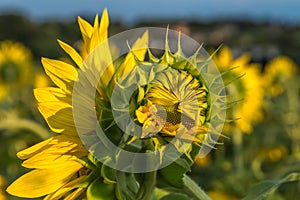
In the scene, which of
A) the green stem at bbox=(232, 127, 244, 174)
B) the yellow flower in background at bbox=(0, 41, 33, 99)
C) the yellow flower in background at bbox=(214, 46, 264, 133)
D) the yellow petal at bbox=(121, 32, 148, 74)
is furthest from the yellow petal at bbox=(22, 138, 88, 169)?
the yellow flower in background at bbox=(0, 41, 33, 99)

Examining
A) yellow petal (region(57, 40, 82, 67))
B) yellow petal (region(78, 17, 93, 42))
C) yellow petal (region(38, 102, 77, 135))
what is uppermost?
yellow petal (region(78, 17, 93, 42))

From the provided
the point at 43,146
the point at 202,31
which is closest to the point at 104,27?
the point at 43,146

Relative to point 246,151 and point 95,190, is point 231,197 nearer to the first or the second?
point 95,190

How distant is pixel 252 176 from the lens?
1275 millimetres

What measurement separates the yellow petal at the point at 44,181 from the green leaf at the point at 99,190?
0.08 feet

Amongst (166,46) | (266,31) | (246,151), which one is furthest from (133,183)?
(266,31)

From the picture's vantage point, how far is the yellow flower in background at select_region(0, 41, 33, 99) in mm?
2715

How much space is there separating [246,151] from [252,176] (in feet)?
2.28

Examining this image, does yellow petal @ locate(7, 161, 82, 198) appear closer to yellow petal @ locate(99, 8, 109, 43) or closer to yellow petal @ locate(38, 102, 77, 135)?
yellow petal @ locate(38, 102, 77, 135)

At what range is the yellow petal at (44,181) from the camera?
26.9 inches

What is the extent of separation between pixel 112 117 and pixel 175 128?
0.23 feet

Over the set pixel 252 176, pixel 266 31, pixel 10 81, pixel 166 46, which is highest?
pixel 166 46

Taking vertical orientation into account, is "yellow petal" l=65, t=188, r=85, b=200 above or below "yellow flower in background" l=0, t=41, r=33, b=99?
above

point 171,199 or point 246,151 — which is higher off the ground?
point 171,199
